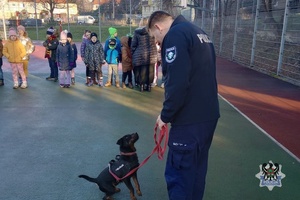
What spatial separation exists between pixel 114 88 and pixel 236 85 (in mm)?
4031

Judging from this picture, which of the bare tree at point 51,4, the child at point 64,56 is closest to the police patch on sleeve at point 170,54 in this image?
the child at point 64,56

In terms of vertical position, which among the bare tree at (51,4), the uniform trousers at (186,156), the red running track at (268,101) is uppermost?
the bare tree at (51,4)

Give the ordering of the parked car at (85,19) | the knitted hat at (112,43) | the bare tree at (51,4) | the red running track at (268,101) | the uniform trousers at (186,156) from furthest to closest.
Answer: the bare tree at (51,4) < the parked car at (85,19) < the knitted hat at (112,43) < the red running track at (268,101) < the uniform trousers at (186,156)

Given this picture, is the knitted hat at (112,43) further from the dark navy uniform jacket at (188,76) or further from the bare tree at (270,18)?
the bare tree at (270,18)

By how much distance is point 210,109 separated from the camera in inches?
100

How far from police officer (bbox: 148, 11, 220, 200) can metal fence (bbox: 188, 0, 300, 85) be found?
8.34m

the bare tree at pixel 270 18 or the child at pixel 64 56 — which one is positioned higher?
the bare tree at pixel 270 18

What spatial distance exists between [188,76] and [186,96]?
0.20 metres

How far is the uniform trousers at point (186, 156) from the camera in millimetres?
2514

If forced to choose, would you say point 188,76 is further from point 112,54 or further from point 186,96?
point 112,54

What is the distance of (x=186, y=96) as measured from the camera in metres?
2.44

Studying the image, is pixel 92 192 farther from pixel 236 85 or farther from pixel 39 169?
pixel 236 85

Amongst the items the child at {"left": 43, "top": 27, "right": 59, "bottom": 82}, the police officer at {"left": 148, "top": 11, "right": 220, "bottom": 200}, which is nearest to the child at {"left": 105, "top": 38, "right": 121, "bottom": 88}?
the child at {"left": 43, "top": 27, "right": 59, "bottom": 82}

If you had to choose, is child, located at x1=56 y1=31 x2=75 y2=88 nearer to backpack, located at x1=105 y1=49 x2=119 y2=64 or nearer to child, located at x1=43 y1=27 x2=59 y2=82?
child, located at x1=43 y1=27 x2=59 y2=82
